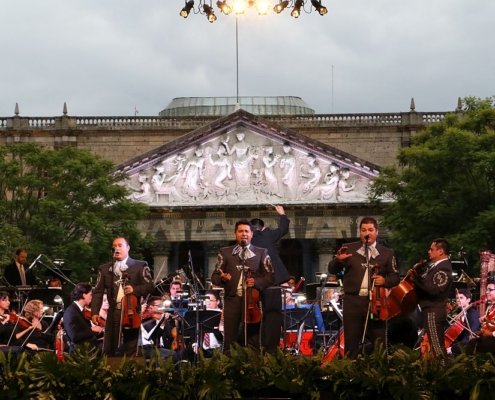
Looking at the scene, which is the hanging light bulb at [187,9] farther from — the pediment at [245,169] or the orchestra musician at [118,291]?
the pediment at [245,169]

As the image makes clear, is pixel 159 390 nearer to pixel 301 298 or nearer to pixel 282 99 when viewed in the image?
pixel 301 298

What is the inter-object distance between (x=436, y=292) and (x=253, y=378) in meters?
5.17

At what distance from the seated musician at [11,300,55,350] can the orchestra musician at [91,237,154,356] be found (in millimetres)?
1670

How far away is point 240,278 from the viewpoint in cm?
2377

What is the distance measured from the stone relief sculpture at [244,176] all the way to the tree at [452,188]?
16.0m

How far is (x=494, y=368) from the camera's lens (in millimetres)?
17891

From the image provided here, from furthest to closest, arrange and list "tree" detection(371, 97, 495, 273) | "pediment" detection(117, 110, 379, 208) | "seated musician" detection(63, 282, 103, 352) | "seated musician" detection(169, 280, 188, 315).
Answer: "pediment" detection(117, 110, 379, 208), "tree" detection(371, 97, 495, 273), "seated musician" detection(169, 280, 188, 315), "seated musician" detection(63, 282, 103, 352)

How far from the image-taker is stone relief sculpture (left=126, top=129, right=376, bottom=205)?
81.7 metres

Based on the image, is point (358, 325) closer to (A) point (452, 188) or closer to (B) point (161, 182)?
(A) point (452, 188)

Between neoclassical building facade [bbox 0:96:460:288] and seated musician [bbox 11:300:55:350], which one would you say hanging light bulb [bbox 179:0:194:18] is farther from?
neoclassical building facade [bbox 0:96:460:288]

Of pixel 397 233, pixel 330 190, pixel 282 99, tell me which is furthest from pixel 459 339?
pixel 282 99

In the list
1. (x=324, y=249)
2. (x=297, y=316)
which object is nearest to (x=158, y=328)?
(x=297, y=316)

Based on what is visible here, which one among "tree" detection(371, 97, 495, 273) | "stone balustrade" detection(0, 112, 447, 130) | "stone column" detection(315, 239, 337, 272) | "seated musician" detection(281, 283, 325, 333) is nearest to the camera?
"seated musician" detection(281, 283, 325, 333)

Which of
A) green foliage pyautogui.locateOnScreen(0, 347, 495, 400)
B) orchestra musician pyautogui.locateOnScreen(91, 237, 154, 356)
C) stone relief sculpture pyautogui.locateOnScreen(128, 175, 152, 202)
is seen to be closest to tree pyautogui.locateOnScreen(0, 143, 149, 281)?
stone relief sculpture pyautogui.locateOnScreen(128, 175, 152, 202)
